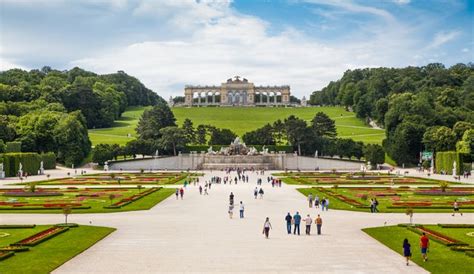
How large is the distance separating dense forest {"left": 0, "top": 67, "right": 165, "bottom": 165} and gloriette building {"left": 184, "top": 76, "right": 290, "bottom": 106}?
1916 centimetres

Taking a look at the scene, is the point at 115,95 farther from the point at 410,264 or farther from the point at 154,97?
the point at 410,264

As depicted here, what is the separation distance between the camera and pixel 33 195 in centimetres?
3569

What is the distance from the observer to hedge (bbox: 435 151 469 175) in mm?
59781

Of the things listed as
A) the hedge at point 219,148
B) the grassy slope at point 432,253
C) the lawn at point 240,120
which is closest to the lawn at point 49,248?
the grassy slope at point 432,253

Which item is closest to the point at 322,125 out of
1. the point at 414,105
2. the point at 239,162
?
the point at 414,105

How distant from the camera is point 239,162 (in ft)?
260

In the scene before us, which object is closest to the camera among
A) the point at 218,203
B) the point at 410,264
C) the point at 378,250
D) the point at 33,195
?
the point at 410,264

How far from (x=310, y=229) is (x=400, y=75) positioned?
102534mm

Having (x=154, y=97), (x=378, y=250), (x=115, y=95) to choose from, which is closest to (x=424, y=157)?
(x=378, y=250)

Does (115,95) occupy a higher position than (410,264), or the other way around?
(115,95)

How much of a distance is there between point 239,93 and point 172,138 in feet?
255

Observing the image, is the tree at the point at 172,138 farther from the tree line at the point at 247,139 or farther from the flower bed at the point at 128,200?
the flower bed at the point at 128,200

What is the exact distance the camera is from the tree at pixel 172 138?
3278 inches

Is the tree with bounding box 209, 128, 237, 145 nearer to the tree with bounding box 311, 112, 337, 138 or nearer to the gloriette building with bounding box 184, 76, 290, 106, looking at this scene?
the tree with bounding box 311, 112, 337, 138
